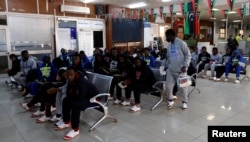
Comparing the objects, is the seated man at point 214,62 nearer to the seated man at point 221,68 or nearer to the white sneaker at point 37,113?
the seated man at point 221,68

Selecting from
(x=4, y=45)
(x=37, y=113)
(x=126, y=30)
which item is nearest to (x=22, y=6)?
(x=4, y=45)

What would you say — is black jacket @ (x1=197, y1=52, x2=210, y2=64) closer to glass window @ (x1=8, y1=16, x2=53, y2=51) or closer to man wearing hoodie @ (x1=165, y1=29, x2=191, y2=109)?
man wearing hoodie @ (x1=165, y1=29, x2=191, y2=109)

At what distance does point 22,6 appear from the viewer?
720 centimetres

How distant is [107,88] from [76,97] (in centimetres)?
50

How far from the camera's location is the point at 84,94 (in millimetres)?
2703

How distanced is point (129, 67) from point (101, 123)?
1.23 metres

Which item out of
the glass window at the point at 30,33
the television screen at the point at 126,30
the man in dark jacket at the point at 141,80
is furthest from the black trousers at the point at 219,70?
the glass window at the point at 30,33

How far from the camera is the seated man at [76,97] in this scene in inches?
104

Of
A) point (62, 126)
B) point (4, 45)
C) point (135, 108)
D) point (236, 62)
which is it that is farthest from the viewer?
point (4, 45)

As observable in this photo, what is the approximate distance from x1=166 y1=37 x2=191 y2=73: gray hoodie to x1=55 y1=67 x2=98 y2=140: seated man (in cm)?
152

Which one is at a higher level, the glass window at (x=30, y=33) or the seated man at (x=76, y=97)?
the glass window at (x=30, y=33)

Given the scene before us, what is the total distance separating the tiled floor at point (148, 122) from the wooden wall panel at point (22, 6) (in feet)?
13.4

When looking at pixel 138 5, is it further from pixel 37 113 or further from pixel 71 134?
pixel 71 134

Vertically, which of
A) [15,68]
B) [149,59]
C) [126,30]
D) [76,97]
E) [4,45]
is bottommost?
[76,97]
